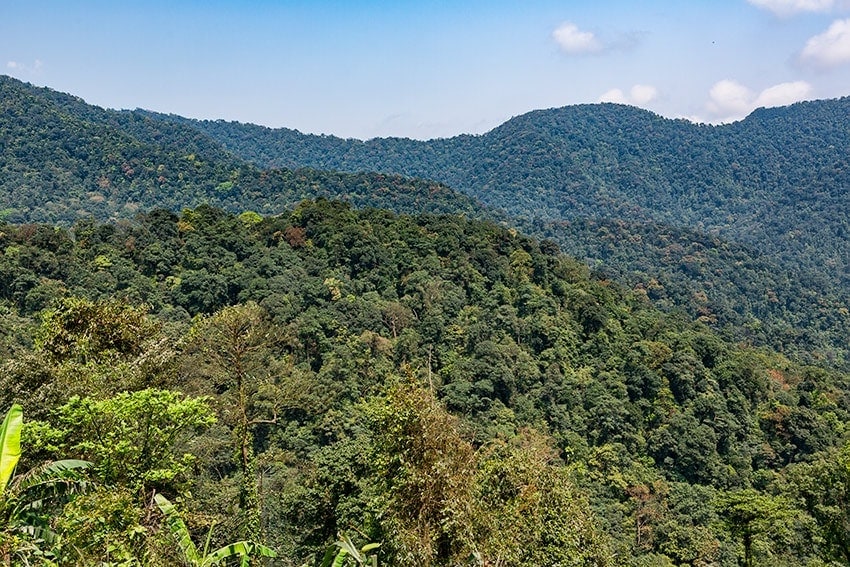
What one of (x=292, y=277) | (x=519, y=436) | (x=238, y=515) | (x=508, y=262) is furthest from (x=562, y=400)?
(x=238, y=515)

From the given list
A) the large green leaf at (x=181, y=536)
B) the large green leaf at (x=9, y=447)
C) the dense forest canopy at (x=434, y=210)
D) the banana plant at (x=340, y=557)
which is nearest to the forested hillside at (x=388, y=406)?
the large green leaf at (x=181, y=536)

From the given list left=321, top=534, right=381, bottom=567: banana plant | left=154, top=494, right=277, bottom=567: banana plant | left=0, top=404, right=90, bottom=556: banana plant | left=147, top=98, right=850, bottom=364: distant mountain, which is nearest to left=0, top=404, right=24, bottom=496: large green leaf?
left=0, top=404, right=90, bottom=556: banana plant

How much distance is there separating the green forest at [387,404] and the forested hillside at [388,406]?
9 cm

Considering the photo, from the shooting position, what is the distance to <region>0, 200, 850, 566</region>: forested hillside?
29.8ft

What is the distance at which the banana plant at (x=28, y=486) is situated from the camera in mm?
5988

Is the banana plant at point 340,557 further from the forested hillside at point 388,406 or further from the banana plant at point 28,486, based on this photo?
the banana plant at point 28,486

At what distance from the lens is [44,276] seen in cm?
3253

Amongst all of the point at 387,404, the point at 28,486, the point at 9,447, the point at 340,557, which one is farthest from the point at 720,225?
the point at 9,447

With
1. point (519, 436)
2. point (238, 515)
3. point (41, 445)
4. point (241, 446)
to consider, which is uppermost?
point (41, 445)

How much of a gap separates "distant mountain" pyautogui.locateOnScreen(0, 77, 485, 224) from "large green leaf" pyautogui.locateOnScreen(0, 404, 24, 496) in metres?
79.0

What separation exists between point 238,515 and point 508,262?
32.8 metres

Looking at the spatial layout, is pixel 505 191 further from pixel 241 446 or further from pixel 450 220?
pixel 241 446

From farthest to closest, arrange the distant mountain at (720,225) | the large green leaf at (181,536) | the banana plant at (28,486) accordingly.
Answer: the distant mountain at (720,225), the large green leaf at (181,536), the banana plant at (28,486)

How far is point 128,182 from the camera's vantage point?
9406 centimetres
